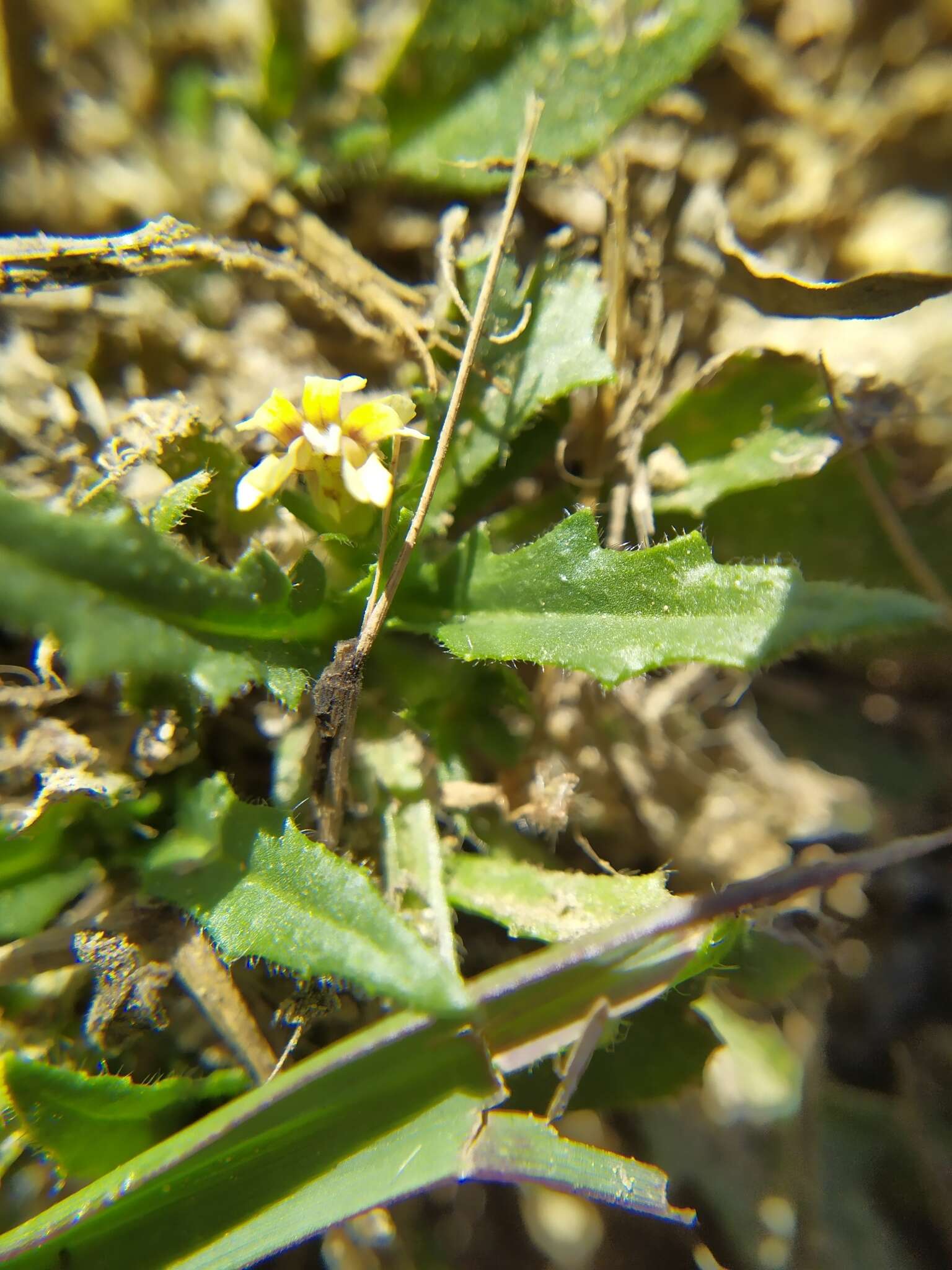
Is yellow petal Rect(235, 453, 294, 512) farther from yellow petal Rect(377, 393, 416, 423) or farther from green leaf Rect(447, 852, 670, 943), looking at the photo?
green leaf Rect(447, 852, 670, 943)

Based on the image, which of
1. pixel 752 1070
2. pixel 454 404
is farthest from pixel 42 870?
pixel 752 1070

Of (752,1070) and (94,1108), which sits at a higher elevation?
(94,1108)

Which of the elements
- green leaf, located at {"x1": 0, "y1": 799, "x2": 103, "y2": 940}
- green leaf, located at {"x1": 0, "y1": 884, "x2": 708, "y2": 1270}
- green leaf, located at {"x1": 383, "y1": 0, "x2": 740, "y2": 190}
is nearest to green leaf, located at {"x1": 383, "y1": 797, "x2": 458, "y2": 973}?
green leaf, located at {"x1": 0, "y1": 884, "x2": 708, "y2": 1270}

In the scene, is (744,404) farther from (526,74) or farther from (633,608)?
(526,74)

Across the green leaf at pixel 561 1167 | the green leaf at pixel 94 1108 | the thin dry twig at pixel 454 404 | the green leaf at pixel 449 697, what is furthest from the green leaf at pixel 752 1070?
the thin dry twig at pixel 454 404

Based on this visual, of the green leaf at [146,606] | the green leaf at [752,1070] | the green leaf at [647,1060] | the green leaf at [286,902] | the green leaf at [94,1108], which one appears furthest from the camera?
the green leaf at [752,1070]

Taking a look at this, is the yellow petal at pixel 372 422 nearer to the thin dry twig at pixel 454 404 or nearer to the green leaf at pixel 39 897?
the thin dry twig at pixel 454 404
